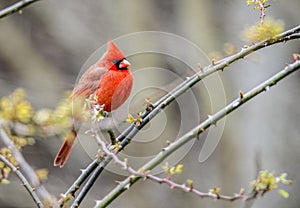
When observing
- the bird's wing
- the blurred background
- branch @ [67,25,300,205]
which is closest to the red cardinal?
the bird's wing

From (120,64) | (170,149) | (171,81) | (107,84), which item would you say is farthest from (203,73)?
(171,81)

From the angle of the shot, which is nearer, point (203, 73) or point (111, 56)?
point (203, 73)

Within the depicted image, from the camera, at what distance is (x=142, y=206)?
271 inches

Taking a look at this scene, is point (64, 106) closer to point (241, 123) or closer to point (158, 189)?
point (241, 123)

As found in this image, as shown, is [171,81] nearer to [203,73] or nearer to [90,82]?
[90,82]

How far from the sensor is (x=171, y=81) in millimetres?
6914

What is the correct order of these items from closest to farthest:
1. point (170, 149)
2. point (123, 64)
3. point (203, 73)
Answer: point (170, 149) → point (203, 73) → point (123, 64)

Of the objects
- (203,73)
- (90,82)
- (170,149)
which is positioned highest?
(90,82)

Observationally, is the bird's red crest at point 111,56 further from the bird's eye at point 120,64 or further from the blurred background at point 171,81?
the blurred background at point 171,81

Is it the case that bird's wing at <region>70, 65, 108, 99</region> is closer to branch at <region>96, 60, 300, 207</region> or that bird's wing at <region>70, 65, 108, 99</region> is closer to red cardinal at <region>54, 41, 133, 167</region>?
red cardinal at <region>54, 41, 133, 167</region>

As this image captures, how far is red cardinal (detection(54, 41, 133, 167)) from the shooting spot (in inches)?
114

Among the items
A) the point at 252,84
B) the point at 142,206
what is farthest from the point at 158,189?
the point at 252,84

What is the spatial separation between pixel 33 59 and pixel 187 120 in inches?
84.6

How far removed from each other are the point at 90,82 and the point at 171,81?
3775mm
